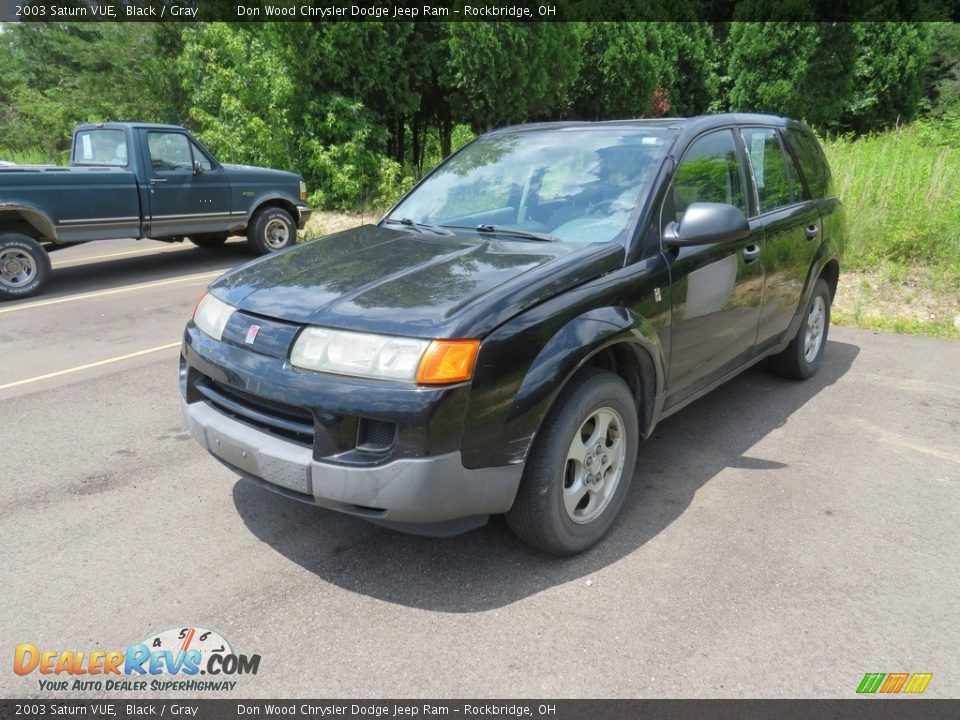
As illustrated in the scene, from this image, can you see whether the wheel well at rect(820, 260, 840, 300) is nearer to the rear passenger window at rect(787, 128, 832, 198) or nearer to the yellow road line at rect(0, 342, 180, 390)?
the rear passenger window at rect(787, 128, 832, 198)

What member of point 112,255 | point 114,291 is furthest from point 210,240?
point 114,291

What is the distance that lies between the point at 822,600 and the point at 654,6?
22.5 m

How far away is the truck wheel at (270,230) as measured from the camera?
11430 mm

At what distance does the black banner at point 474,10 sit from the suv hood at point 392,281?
35.7ft

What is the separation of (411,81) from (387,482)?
13.5 m

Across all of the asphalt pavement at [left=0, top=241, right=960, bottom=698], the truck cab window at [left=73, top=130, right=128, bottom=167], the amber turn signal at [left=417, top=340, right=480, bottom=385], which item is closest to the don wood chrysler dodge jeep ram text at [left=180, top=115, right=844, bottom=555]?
the amber turn signal at [left=417, top=340, right=480, bottom=385]

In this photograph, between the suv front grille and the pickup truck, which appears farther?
the pickup truck

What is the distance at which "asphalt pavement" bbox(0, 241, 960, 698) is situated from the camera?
2615 mm

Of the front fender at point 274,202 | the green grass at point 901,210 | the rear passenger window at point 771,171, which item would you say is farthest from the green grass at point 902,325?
the front fender at point 274,202

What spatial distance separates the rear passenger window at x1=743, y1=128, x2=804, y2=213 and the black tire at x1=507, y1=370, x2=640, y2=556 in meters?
2.00

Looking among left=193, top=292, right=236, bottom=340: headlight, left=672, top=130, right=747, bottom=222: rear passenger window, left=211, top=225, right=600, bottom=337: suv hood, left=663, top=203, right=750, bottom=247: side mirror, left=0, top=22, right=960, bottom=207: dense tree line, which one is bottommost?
left=193, top=292, right=236, bottom=340: headlight

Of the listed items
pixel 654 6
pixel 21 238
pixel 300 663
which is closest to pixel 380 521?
pixel 300 663

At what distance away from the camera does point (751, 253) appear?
4.26 meters
